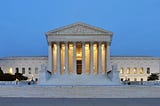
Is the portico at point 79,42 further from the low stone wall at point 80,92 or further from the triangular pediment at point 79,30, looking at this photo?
the low stone wall at point 80,92

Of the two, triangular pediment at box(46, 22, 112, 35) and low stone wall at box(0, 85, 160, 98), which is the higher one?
triangular pediment at box(46, 22, 112, 35)

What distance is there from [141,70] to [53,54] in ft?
104

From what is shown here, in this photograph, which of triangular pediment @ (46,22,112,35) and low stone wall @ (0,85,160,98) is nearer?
low stone wall @ (0,85,160,98)

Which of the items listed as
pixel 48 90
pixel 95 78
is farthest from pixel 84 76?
pixel 48 90

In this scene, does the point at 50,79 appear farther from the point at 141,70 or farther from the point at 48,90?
the point at 141,70

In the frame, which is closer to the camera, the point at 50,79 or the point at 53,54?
the point at 50,79

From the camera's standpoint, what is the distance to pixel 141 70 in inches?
3927

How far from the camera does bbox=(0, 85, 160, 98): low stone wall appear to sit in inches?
1438

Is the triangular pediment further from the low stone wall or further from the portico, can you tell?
the low stone wall

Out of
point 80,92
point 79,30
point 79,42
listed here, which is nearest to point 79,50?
point 79,42

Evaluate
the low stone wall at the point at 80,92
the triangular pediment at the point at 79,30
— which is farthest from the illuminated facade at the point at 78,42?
the low stone wall at the point at 80,92

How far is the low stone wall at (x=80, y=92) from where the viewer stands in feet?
120

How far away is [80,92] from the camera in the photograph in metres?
37.2

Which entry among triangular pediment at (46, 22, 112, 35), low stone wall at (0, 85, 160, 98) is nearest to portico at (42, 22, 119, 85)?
triangular pediment at (46, 22, 112, 35)
